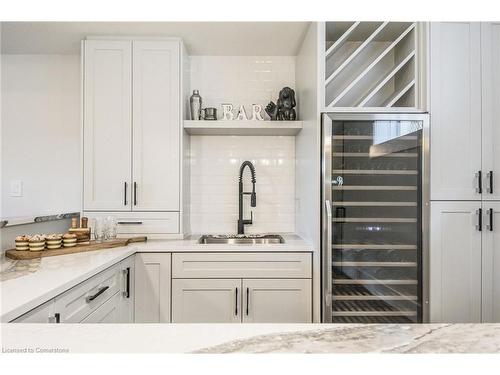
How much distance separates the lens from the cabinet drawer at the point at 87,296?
140 cm

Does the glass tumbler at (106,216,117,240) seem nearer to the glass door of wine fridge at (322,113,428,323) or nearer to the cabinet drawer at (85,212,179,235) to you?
the cabinet drawer at (85,212,179,235)

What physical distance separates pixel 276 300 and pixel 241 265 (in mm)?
349

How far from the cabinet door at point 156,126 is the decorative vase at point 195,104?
19 centimetres

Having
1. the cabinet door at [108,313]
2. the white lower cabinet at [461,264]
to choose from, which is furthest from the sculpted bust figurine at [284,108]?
the cabinet door at [108,313]

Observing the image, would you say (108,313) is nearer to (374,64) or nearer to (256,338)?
(256,338)

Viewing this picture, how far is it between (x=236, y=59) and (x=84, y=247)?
2028mm

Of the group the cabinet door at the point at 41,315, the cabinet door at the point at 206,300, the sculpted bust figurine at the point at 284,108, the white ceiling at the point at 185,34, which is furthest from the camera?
the sculpted bust figurine at the point at 284,108

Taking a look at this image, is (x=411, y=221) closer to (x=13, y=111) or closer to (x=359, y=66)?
(x=359, y=66)

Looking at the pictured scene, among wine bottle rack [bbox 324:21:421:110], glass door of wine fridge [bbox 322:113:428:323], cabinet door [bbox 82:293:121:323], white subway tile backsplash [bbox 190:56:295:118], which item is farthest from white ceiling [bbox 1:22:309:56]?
cabinet door [bbox 82:293:121:323]

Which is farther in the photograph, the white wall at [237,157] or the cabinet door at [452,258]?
the white wall at [237,157]

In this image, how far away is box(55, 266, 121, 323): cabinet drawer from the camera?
1.40 m

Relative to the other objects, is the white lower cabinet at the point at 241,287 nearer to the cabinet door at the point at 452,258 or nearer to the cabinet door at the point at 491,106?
the cabinet door at the point at 452,258

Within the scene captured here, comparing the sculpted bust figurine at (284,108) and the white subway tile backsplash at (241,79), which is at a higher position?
the white subway tile backsplash at (241,79)

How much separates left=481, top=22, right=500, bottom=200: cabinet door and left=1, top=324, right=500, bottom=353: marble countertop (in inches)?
72.7
